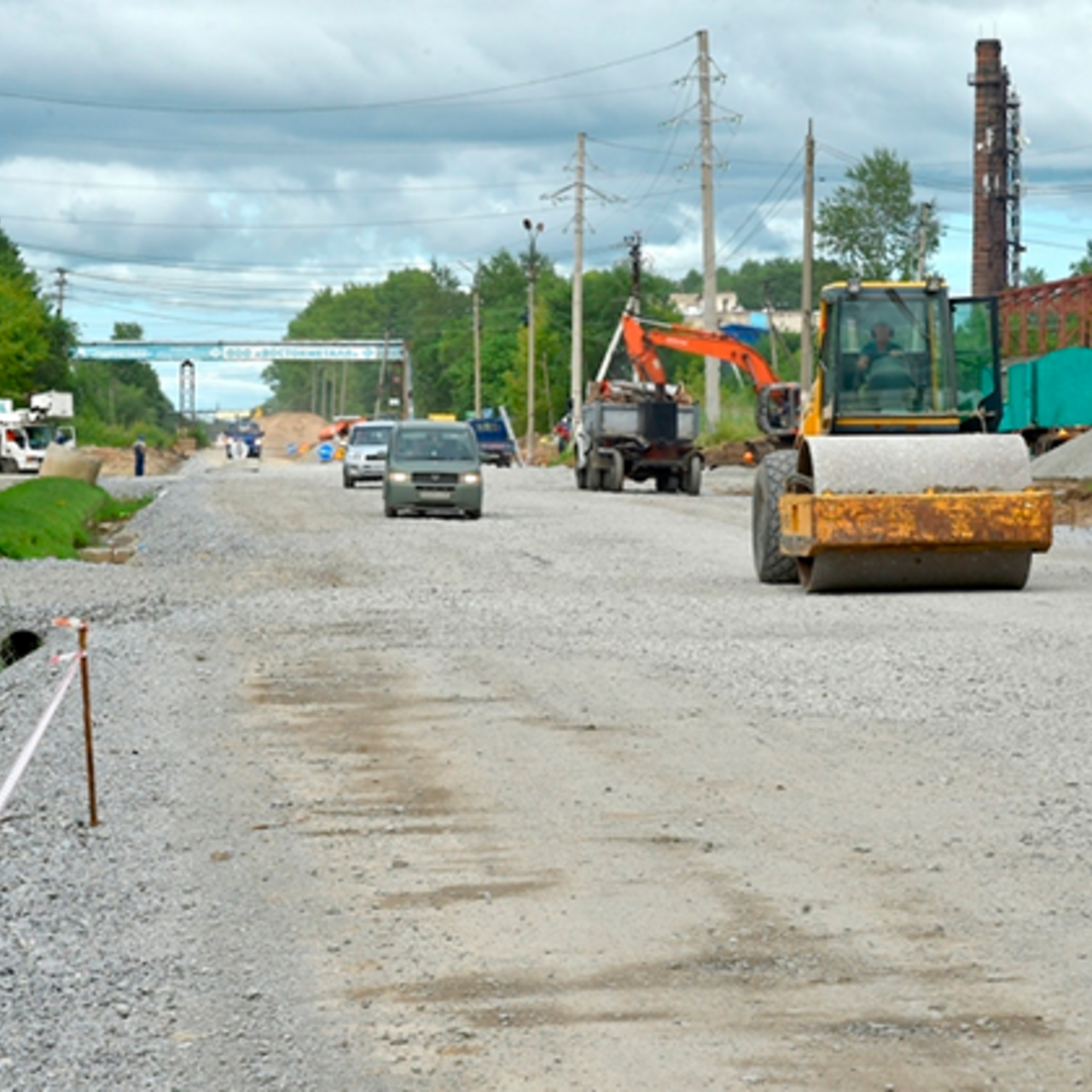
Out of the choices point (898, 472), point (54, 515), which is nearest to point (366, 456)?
point (54, 515)

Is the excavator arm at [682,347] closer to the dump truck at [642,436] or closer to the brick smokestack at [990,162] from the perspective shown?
the dump truck at [642,436]

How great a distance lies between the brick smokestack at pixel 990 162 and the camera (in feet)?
265

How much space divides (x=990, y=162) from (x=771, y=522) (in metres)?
65.8

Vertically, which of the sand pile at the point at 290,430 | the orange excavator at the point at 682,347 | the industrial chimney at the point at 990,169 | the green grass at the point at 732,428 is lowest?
the sand pile at the point at 290,430

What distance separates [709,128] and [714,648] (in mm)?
51204

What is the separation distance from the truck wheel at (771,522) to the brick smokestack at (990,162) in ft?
203

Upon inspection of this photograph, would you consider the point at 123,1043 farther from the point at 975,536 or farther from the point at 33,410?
the point at 33,410

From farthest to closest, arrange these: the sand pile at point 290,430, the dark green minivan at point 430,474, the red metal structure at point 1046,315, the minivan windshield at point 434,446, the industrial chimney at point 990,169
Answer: the sand pile at point 290,430 < the industrial chimney at point 990,169 < the red metal structure at point 1046,315 < the minivan windshield at point 434,446 < the dark green minivan at point 430,474

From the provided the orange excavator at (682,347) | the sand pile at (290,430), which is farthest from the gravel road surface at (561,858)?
the sand pile at (290,430)

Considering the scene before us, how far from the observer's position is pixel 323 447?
320 feet

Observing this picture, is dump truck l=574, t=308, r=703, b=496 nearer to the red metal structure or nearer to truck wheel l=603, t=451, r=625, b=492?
truck wheel l=603, t=451, r=625, b=492

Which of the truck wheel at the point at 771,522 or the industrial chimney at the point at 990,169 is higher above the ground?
the industrial chimney at the point at 990,169

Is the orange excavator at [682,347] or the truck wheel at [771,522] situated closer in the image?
the truck wheel at [771,522]

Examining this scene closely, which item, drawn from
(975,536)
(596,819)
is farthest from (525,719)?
(975,536)
